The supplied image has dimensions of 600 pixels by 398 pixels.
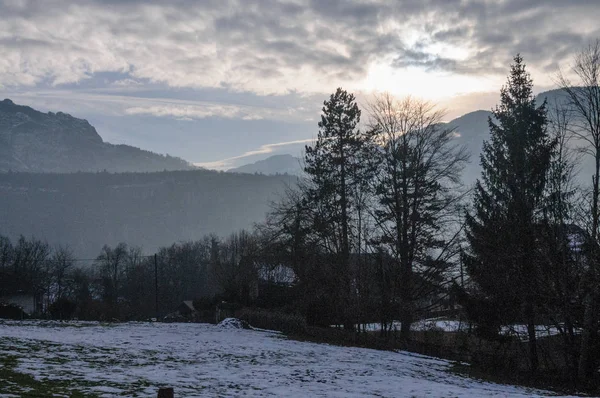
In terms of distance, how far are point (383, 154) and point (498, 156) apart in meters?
7.42

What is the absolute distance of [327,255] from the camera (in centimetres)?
3644

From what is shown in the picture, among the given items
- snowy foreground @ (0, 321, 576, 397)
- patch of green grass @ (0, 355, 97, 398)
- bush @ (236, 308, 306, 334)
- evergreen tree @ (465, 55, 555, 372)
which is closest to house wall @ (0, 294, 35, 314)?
bush @ (236, 308, 306, 334)

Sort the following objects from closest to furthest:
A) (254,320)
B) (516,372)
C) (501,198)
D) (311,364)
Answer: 1. (311,364)
2. (516,372)
3. (501,198)
4. (254,320)

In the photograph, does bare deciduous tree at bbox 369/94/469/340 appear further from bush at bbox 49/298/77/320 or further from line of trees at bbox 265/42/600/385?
bush at bbox 49/298/77/320

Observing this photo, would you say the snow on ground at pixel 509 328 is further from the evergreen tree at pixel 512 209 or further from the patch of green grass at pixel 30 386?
the patch of green grass at pixel 30 386

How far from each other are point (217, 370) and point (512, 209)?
57.3 feet

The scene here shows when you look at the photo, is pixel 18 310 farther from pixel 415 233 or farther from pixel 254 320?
pixel 415 233

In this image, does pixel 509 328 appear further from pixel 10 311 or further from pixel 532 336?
pixel 10 311

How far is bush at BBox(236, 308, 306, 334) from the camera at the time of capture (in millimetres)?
34969

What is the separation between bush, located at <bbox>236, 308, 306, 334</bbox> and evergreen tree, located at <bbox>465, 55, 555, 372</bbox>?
11963 millimetres

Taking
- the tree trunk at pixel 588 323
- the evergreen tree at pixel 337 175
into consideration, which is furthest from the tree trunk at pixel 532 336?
the evergreen tree at pixel 337 175

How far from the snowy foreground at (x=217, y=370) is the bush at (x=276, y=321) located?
10886 millimetres

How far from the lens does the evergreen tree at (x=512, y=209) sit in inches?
969

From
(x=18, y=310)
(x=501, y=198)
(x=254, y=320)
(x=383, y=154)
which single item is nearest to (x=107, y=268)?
(x=18, y=310)
